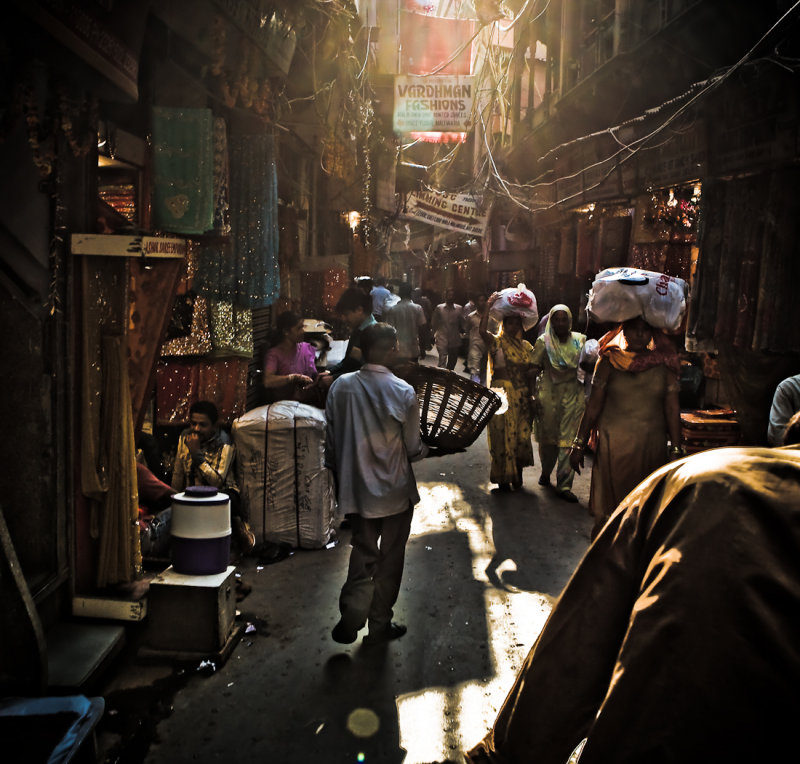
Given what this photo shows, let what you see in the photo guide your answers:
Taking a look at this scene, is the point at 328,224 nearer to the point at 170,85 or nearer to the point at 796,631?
the point at 170,85

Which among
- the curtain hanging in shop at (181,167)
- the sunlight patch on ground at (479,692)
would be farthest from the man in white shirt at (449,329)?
the curtain hanging in shop at (181,167)

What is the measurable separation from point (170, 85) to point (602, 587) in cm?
559

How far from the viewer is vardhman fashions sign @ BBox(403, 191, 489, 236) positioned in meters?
17.0

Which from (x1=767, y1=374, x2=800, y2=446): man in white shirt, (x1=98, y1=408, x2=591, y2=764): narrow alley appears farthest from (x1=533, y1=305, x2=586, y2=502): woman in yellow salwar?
(x1=767, y1=374, x2=800, y2=446): man in white shirt

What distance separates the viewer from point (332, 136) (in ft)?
33.8

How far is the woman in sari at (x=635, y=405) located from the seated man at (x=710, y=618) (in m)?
4.15

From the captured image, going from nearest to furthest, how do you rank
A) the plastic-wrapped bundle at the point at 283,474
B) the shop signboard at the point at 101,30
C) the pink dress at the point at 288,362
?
the shop signboard at the point at 101,30 < the plastic-wrapped bundle at the point at 283,474 < the pink dress at the point at 288,362

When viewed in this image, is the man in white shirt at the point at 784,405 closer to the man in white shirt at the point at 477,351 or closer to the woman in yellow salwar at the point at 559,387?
the woman in yellow salwar at the point at 559,387

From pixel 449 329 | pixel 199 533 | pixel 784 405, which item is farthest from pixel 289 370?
pixel 449 329

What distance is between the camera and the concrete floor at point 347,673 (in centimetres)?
384

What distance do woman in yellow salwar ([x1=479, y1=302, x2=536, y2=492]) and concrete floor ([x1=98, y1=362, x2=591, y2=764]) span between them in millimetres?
1692

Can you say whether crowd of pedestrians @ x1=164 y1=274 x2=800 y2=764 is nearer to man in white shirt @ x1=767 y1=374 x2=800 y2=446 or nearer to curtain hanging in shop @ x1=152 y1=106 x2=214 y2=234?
man in white shirt @ x1=767 y1=374 x2=800 y2=446

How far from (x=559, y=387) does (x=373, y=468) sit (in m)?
4.49

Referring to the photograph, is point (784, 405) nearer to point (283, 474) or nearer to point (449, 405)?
point (449, 405)
